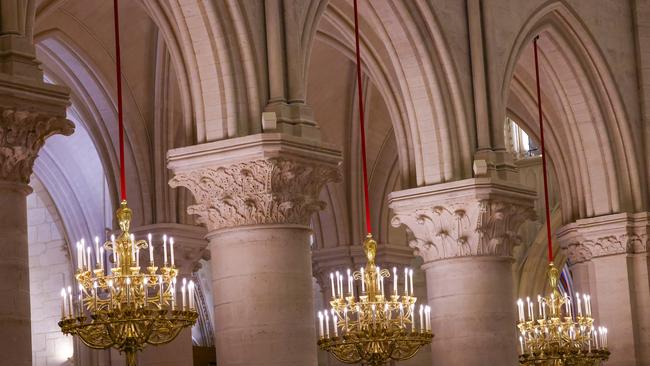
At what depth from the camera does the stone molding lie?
21.6 m

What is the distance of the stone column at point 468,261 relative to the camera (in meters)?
17.8

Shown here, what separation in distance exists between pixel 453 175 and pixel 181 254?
446 centimetres

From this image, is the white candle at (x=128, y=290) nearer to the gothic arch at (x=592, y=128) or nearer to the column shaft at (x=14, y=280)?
the column shaft at (x=14, y=280)

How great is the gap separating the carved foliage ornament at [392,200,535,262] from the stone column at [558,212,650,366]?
3901 millimetres

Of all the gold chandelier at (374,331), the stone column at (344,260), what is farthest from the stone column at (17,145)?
the stone column at (344,260)

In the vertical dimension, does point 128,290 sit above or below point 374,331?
above

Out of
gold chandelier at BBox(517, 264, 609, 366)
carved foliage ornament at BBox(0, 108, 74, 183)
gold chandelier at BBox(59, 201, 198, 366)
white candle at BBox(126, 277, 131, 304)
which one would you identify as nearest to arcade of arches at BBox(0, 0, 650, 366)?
carved foliage ornament at BBox(0, 108, 74, 183)

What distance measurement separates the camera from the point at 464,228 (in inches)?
707

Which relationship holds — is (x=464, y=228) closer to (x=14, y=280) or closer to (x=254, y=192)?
(x=254, y=192)

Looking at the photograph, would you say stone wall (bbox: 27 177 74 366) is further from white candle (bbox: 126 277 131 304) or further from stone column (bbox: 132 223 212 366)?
white candle (bbox: 126 277 131 304)

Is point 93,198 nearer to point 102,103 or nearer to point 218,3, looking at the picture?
point 102,103

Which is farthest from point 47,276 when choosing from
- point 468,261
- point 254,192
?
point 254,192

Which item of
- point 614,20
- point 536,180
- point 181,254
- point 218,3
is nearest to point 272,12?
point 218,3

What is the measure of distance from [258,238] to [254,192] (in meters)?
0.46
